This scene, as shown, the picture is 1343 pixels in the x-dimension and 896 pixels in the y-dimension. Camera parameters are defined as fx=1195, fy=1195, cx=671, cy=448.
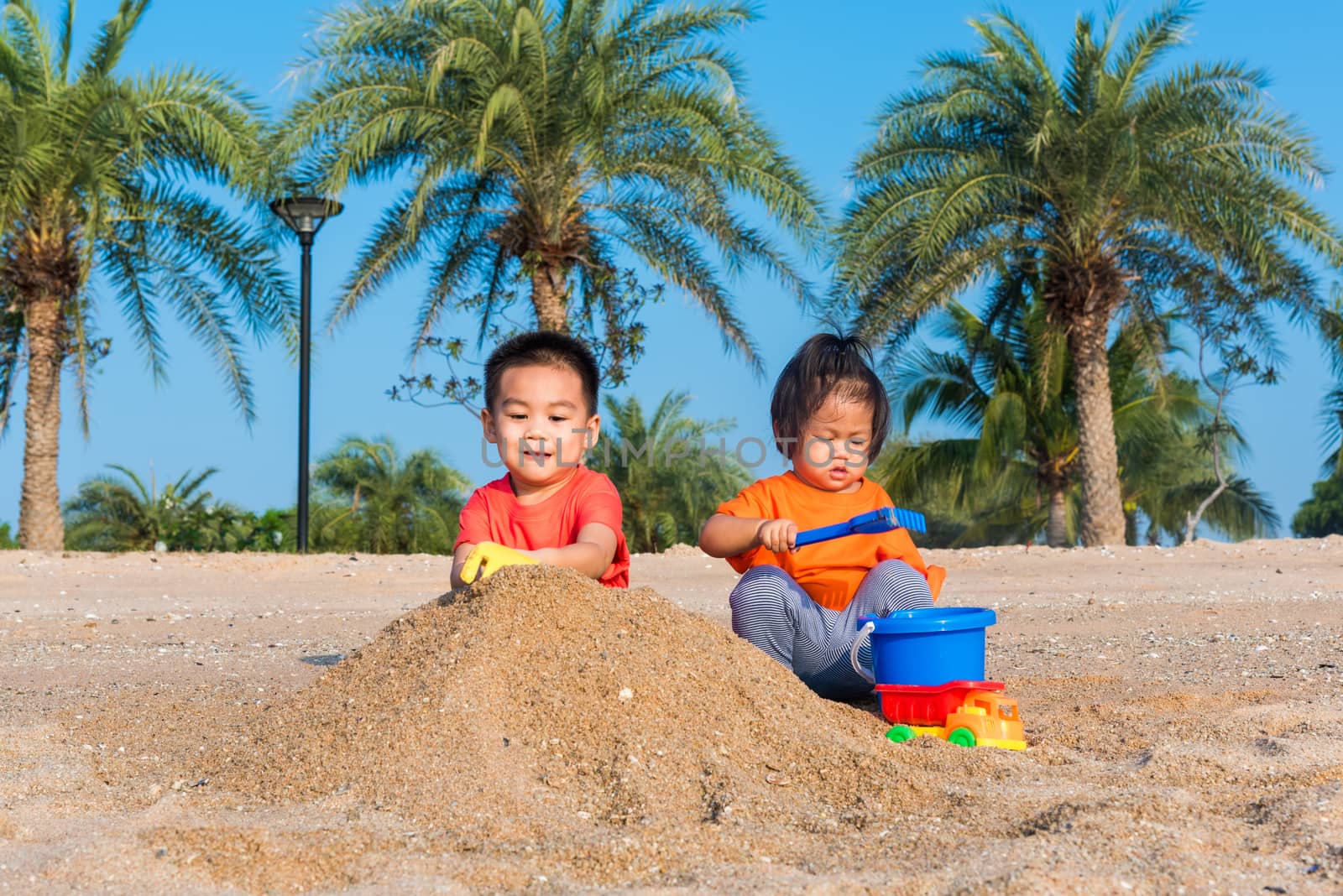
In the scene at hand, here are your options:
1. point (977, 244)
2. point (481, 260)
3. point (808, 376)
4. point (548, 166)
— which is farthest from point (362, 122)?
point (808, 376)

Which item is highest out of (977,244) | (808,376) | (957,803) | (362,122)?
(362,122)

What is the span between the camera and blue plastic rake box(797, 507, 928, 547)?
3037 millimetres

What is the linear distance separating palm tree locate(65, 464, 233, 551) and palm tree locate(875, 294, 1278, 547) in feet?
34.7

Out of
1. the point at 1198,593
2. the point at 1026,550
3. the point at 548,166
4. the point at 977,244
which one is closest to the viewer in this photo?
the point at 1198,593

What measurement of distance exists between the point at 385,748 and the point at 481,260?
1285cm

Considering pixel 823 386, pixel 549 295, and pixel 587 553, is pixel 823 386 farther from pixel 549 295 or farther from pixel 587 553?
pixel 549 295

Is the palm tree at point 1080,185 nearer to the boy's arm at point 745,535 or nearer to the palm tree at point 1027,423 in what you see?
the palm tree at point 1027,423

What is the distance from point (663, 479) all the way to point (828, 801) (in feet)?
59.9

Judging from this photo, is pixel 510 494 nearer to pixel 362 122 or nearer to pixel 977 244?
pixel 362 122

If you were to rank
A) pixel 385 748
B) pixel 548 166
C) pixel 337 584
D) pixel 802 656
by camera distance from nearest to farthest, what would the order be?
1. pixel 385 748
2. pixel 802 656
3. pixel 337 584
4. pixel 548 166

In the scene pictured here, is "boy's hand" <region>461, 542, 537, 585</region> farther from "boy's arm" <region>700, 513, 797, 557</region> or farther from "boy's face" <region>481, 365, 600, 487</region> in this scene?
"boy's arm" <region>700, 513, 797, 557</region>

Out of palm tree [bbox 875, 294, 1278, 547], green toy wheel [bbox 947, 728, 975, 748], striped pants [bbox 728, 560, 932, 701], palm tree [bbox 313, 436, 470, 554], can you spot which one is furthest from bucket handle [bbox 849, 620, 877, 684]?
palm tree [bbox 313, 436, 470, 554]

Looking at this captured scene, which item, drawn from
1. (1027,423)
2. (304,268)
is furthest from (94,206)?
(1027,423)

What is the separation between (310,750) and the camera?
2619mm
